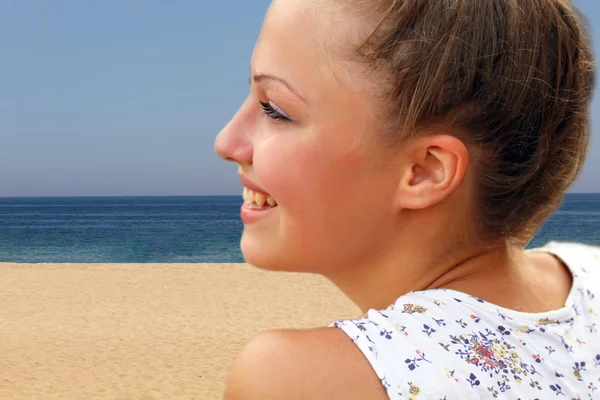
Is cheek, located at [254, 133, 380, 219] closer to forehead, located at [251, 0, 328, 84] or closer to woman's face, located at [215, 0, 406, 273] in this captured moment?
woman's face, located at [215, 0, 406, 273]

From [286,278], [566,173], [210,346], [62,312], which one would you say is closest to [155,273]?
[286,278]

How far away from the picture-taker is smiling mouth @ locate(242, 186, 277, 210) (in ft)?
3.62

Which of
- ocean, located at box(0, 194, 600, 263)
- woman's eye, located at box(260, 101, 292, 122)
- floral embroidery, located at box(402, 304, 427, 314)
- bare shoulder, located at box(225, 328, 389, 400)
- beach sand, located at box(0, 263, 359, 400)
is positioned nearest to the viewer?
bare shoulder, located at box(225, 328, 389, 400)

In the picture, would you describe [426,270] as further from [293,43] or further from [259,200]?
[293,43]

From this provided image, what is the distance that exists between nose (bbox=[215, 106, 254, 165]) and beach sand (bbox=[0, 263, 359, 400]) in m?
8.11

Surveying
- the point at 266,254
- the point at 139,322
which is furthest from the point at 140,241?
the point at 266,254

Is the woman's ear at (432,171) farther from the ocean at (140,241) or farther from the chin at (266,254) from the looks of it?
the ocean at (140,241)

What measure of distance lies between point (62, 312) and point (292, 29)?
14919mm

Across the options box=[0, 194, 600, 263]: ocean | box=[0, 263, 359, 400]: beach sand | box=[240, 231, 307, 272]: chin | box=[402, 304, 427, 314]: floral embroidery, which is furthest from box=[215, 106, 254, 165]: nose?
box=[0, 194, 600, 263]: ocean

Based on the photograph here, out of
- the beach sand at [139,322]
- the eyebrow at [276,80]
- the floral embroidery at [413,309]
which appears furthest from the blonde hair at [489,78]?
the beach sand at [139,322]

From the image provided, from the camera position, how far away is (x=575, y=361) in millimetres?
1027

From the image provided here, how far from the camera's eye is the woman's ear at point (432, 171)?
3.28 feet

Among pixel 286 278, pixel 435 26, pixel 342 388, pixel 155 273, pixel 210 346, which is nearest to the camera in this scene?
pixel 342 388

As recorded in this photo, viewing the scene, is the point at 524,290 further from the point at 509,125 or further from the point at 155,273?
the point at 155,273
